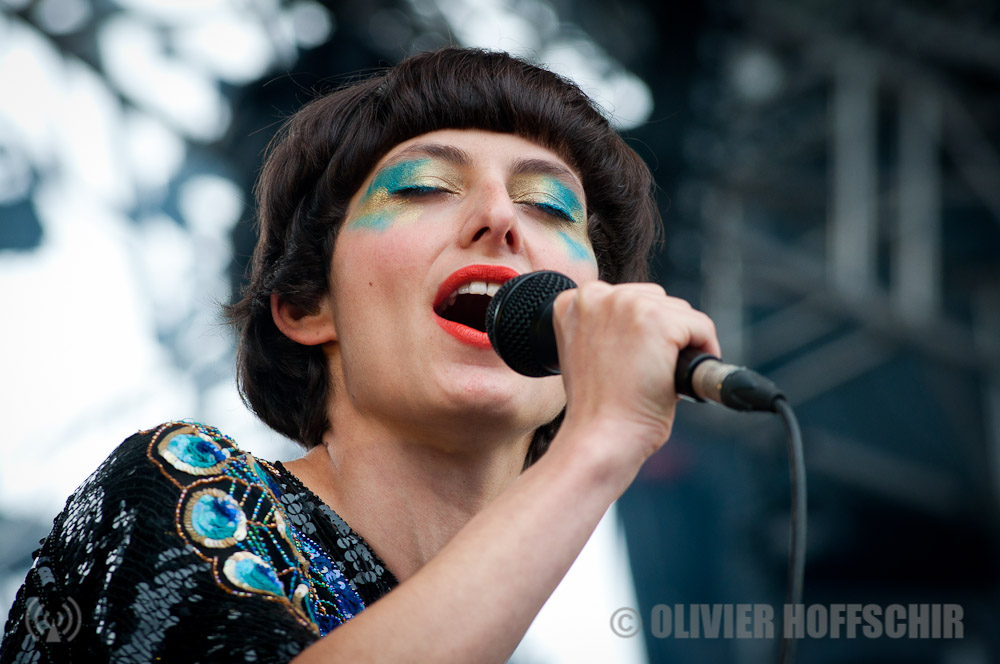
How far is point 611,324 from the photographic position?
4.02 feet

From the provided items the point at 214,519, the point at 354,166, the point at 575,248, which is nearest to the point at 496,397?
the point at 575,248

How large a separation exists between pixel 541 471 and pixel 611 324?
0.20 meters

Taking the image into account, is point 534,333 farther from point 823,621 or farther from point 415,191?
point 823,621

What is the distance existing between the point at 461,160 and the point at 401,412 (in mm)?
502

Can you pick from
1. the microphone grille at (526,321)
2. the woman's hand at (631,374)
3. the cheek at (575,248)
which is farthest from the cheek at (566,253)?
the woman's hand at (631,374)

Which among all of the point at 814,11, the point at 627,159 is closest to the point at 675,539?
the point at 814,11

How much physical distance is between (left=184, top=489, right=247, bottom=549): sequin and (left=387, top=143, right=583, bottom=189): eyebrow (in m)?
0.83

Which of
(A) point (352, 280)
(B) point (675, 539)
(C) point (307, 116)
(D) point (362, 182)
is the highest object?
(B) point (675, 539)

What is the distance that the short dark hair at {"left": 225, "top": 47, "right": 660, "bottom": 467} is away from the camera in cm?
200

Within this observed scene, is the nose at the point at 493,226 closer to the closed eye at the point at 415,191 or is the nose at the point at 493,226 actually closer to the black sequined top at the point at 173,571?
the closed eye at the point at 415,191

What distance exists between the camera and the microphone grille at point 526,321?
1.38m

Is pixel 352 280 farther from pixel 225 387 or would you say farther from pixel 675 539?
pixel 675 539

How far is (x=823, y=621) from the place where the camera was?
A: 6.96 m

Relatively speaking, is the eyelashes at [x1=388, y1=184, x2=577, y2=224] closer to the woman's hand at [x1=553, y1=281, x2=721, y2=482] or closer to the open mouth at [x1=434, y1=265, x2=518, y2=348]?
the open mouth at [x1=434, y1=265, x2=518, y2=348]
